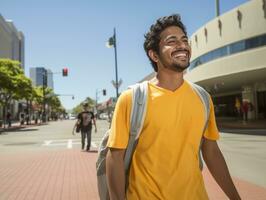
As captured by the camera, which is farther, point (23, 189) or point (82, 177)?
point (82, 177)

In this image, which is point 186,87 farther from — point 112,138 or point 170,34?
point 112,138

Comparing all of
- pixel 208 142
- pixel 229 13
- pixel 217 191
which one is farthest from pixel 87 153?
pixel 229 13

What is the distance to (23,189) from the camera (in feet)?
27.6

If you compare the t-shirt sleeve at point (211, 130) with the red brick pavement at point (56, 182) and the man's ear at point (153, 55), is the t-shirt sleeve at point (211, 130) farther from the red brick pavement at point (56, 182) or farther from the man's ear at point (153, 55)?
the red brick pavement at point (56, 182)

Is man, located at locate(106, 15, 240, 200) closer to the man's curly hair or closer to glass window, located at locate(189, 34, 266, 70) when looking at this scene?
the man's curly hair

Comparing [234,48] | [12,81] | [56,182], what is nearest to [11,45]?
[12,81]

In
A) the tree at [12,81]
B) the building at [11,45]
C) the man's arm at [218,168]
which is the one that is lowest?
the man's arm at [218,168]

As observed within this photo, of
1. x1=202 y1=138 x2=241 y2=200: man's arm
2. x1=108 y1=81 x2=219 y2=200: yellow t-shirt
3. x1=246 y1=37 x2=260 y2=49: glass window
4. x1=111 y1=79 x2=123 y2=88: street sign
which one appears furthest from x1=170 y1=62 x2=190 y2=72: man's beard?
x1=246 y1=37 x2=260 y2=49: glass window

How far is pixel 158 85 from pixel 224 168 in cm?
63

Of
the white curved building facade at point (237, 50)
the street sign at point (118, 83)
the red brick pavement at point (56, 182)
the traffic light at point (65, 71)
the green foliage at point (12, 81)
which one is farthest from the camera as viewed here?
the traffic light at point (65, 71)

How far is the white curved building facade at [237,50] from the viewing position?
3064 cm

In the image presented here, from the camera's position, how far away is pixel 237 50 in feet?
108

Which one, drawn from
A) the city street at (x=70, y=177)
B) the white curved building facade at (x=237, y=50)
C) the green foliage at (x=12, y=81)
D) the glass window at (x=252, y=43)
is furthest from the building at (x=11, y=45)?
the city street at (x=70, y=177)

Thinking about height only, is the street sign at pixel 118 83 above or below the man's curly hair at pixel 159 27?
above
